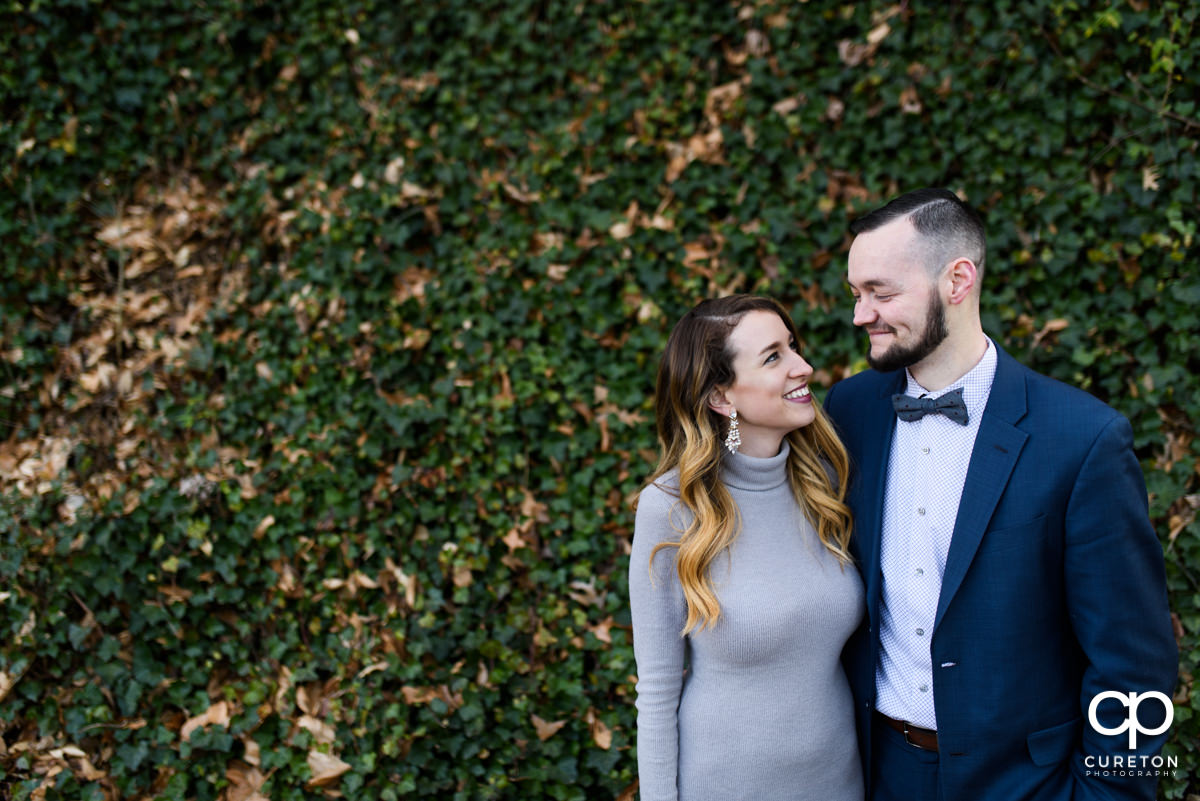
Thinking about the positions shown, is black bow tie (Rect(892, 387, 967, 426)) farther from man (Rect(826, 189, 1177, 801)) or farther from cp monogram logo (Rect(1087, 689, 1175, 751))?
cp monogram logo (Rect(1087, 689, 1175, 751))

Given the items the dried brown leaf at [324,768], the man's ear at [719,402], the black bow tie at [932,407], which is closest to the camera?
the black bow tie at [932,407]

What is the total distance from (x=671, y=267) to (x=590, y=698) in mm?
1902

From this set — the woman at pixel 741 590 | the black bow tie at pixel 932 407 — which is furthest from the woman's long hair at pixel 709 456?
the black bow tie at pixel 932 407

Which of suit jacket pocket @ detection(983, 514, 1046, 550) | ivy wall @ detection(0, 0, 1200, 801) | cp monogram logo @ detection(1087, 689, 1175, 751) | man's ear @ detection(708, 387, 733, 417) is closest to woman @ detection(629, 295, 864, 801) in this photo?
man's ear @ detection(708, 387, 733, 417)

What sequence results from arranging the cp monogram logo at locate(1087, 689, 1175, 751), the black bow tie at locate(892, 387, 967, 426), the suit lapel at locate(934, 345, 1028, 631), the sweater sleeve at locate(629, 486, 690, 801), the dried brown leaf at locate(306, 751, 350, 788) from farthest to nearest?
the dried brown leaf at locate(306, 751, 350, 788)
the sweater sleeve at locate(629, 486, 690, 801)
the black bow tie at locate(892, 387, 967, 426)
the suit lapel at locate(934, 345, 1028, 631)
the cp monogram logo at locate(1087, 689, 1175, 751)

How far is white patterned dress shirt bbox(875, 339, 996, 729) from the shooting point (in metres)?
1.87

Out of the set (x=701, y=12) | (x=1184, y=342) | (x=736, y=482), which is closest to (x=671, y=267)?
(x=701, y=12)

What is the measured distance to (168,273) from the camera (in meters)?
4.10

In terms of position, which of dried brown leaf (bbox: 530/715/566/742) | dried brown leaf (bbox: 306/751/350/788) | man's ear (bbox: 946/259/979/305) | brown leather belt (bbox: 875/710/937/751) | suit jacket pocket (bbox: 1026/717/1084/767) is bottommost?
dried brown leaf (bbox: 306/751/350/788)

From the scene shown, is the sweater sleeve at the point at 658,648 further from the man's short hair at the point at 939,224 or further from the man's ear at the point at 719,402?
the man's short hair at the point at 939,224

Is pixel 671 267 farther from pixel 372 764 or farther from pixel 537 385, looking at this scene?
pixel 372 764

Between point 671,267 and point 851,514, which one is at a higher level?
point 671,267

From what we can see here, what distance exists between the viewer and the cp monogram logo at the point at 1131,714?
5.37 ft

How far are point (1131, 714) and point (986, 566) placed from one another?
394 mm
